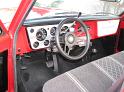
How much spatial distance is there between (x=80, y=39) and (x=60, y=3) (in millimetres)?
608

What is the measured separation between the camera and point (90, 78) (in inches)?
93.0

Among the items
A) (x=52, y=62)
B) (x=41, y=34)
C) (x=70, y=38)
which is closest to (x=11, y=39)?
(x=41, y=34)

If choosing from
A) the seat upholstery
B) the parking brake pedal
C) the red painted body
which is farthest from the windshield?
the seat upholstery

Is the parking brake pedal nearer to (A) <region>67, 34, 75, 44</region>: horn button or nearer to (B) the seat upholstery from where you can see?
(A) <region>67, 34, 75, 44</region>: horn button

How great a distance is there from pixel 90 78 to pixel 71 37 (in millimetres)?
708

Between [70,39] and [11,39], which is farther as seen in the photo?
[70,39]

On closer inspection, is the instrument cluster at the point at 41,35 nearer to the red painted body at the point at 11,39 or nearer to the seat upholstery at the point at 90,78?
the red painted body at the point at 11,39

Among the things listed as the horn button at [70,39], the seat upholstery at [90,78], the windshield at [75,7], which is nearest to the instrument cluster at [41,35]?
the horn button at [70,39]

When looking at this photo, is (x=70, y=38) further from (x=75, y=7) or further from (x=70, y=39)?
(x=75, y=7)

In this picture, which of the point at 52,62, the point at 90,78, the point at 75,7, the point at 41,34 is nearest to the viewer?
the point at 90,78

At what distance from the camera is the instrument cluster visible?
9.09ft

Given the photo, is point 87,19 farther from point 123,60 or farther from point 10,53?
point 10,53

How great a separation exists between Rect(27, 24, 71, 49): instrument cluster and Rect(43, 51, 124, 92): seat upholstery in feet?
2.01

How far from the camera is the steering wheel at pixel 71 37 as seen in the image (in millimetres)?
2754
